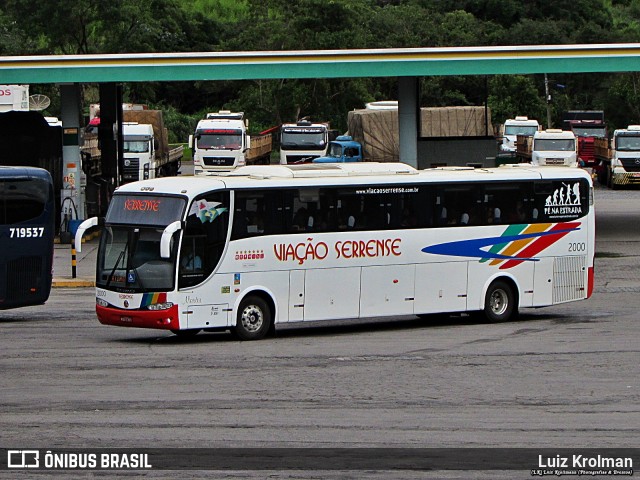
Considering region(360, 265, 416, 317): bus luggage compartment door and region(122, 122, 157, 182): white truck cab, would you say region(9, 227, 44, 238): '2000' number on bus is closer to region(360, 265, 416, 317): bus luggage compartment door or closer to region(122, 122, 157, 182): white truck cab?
region(360, 265, 416, 317): bus luggage compartment door

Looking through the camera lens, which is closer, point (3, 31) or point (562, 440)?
point (562, 440)

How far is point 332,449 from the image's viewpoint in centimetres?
1177

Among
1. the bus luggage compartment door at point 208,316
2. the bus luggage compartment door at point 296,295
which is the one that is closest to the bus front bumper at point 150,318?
the bus luggage compartment door at point 208,316

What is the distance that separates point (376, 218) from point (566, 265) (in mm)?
4197

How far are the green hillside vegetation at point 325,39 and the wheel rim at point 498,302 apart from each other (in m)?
55.4

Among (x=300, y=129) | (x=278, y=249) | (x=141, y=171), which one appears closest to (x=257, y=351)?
(x=278, y=249)

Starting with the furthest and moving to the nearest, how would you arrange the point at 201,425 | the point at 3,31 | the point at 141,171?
the point at 3,31
the point at 141,171
the point at 201,425

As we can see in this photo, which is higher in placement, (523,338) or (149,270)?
(149,270)

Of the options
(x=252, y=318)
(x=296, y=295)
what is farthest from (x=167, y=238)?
(x=296, y=295)

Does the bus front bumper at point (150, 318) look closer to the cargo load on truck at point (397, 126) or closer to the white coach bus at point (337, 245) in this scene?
the white coach bus at point (337, 245)

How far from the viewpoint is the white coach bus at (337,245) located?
64.5 feet

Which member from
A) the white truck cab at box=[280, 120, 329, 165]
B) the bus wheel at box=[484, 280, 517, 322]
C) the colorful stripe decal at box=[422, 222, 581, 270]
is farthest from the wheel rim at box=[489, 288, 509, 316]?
the white truck cab at box=[280, 120, 329, 165]

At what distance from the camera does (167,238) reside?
18953 millimetres

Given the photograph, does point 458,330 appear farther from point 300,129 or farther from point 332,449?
point 300,129
